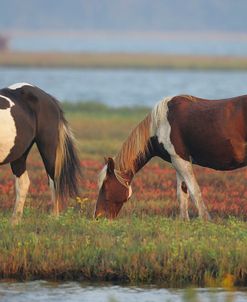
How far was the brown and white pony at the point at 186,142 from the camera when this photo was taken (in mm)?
14164

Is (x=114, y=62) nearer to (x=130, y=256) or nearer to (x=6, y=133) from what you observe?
(x=6, y=133)

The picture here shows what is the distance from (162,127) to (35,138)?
1.39 meters

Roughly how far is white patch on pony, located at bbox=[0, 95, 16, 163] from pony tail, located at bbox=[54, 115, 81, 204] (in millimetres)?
626

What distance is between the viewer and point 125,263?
12023 mm

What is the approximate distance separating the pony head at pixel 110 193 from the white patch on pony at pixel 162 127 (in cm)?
63

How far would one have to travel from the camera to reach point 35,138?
14.3 metres

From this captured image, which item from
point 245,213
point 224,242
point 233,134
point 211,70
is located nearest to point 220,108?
point 233,134

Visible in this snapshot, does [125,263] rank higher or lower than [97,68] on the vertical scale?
lower

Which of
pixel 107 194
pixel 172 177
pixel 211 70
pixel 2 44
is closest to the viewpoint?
pixel 107 194

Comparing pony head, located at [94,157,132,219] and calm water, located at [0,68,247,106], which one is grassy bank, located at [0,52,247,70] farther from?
pony head, located at [94,157,132,219]

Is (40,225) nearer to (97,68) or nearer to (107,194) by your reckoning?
(107,194)

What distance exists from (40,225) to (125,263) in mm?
1653

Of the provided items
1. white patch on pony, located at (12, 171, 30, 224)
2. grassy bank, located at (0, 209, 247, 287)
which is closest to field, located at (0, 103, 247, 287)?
grassy bank, located at (0, 209, 247, 287)

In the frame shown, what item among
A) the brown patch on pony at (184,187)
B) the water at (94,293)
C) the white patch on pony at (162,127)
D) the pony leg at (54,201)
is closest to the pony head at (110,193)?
the pony leg at (54,201)
